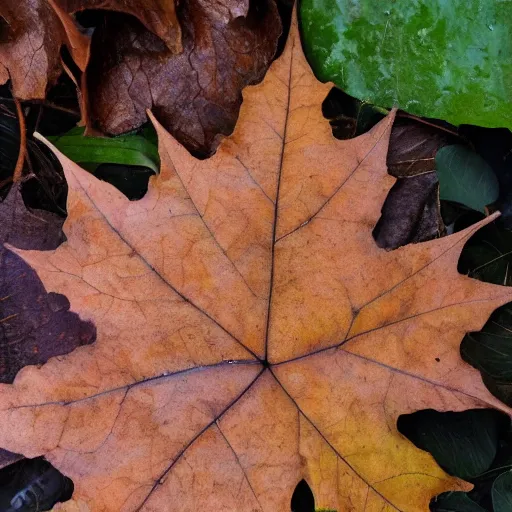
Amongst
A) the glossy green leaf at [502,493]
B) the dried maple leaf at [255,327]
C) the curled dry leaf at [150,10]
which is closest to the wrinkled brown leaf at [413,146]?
the dried maple leaf at [255,327]

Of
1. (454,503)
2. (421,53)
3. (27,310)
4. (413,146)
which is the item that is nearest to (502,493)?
(454,503)

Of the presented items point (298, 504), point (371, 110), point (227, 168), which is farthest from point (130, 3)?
point (298, 504)

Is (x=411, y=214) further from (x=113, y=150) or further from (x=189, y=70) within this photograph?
(x=113, y=150)

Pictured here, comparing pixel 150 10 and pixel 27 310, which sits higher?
pixel 150 10

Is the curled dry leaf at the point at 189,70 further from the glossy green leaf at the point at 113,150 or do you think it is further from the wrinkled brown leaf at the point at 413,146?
the wrinkled brown leaf at the point at 413,146

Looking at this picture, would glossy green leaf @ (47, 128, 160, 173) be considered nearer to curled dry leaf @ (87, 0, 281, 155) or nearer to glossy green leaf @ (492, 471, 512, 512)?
curled dry leaf @ (87, 0, 281, 155)

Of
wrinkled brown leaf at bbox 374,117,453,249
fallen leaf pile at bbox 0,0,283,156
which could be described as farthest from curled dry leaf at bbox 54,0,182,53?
wrinkled brown leaf at bbox 374,117,453,249
